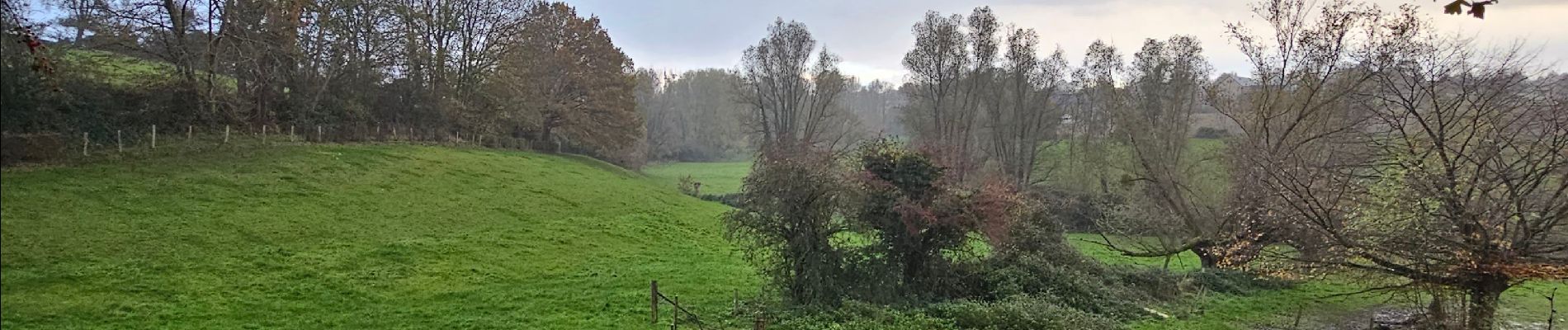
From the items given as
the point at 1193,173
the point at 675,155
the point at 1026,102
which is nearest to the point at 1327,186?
the point at 1193,173

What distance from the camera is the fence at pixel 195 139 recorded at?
66.9ft

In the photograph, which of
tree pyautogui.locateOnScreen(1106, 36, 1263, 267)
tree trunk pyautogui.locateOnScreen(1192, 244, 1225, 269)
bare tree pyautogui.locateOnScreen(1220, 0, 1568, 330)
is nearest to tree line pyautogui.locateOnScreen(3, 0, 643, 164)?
bare tree pyautogui.locateOnScreen(1220, 0, 1568, 330)

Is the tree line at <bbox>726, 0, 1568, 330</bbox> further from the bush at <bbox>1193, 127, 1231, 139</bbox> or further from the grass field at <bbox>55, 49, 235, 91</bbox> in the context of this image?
the grass field at <bbox>55, 49, 235, 91</bbox>

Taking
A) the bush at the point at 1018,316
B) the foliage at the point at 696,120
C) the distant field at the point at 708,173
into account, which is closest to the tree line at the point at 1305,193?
the bush at the point at 1018,316

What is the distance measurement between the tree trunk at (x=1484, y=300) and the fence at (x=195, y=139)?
24154mm

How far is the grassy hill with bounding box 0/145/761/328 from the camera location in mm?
12602

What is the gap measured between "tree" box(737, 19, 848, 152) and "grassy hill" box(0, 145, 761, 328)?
17376 millimetres

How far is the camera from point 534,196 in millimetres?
26297

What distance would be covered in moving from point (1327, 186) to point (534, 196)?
884 inches

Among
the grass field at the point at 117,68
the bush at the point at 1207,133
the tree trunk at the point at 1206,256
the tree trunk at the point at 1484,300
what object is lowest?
the tree trunk at the point at 1206,256

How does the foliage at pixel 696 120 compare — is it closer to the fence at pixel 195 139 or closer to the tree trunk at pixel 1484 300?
the fence at pixel 195 139

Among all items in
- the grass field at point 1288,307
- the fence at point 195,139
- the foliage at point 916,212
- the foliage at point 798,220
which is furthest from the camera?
the fence at point 195,139

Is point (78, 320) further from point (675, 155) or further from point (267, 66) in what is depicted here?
point (675, 155)

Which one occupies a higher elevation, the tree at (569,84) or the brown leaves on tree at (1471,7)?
the tree at (569,84)
